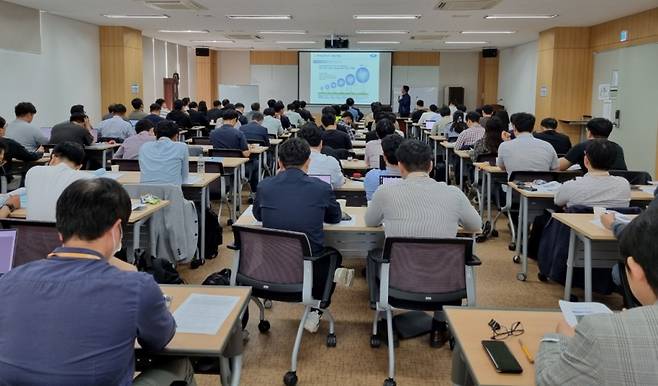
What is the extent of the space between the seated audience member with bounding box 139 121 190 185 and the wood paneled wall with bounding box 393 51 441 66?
1636 centimetres

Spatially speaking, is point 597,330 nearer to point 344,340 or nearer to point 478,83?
point 344,340

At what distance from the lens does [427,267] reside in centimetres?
319

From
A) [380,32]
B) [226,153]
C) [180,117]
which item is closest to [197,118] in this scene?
[180,117]

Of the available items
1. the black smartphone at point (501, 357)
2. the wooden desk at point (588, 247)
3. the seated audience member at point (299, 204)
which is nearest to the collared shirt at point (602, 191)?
the wooden desk at point (588, 247)

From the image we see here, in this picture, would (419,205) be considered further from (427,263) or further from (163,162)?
(163,162)

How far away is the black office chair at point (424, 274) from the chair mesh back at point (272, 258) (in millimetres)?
479

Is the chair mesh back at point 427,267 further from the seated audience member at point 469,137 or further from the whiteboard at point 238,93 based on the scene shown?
the whiteboard at point 238,93

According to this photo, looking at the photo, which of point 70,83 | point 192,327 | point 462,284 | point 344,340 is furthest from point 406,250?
point 70,83

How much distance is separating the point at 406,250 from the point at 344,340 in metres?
1.05

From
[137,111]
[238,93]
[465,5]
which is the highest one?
[465,5]

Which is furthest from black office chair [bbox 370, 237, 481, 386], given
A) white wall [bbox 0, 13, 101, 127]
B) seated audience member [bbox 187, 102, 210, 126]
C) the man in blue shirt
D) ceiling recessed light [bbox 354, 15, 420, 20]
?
seated audience member [bbox 187, 102, 210, 126]

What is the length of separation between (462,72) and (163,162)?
679 inches

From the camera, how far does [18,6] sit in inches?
390

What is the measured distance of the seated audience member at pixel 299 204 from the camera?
11.6ft
